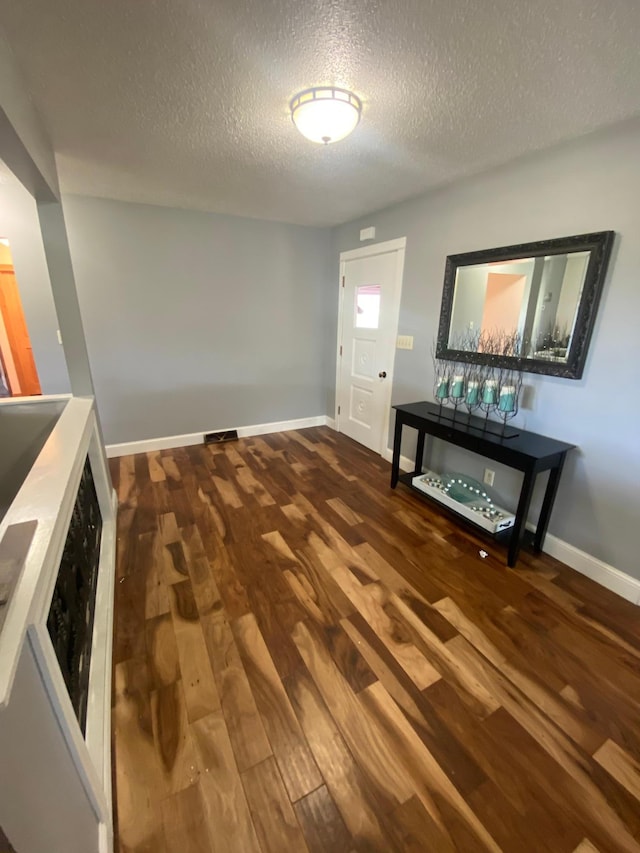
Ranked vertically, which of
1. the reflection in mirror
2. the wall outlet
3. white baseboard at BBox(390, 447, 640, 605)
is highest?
the reflection in mirror

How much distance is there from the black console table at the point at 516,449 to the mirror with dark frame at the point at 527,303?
0.40m

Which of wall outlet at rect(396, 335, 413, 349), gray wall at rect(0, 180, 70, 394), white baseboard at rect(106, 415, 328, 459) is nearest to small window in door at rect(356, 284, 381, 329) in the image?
wall outlet at rect(396, 335, 413, 349)

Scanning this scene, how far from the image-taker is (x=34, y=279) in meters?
2.88

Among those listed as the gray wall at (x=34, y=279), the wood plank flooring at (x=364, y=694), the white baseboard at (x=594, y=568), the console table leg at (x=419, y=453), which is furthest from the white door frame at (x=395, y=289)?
the gray wall at (x=34, y=279)

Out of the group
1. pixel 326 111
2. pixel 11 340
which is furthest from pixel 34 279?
pixel 326 111

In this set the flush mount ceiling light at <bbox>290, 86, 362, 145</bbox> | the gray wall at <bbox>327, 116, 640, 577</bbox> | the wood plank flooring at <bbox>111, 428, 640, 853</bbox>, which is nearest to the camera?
the wood plank flooring at <bbox>111, 428, 640, 853</bbox>

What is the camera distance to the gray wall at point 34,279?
8.99 ft

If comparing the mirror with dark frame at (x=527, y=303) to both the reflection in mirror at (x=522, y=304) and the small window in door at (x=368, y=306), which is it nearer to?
the reflection in mirror at (x=522, y=304)

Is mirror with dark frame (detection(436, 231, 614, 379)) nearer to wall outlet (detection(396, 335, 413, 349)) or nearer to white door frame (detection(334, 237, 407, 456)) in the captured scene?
wall outlet (detection(396, 335, 413, 349))

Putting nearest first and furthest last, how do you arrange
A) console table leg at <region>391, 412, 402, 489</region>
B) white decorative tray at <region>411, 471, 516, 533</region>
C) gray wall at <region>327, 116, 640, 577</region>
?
gray wall at <region>327, 116, 640, 577</region> < white decorative tray at <region>411, 471, 516, 533</region> < console table leg at <region>391, 412, 402, 489</region>

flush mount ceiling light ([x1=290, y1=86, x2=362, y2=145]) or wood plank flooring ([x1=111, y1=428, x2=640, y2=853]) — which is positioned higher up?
flush mount ceiling light ([x1=290, y1=86, x2=362, y2=145])

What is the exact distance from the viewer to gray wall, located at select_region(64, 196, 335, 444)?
311 centimetres

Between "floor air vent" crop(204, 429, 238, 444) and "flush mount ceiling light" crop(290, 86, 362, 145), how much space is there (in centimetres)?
289

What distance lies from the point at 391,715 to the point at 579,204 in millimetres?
2550
